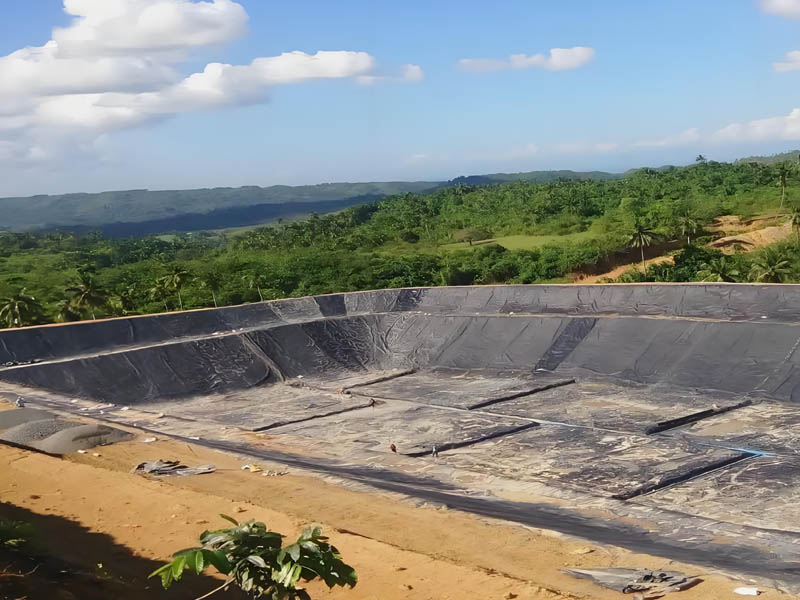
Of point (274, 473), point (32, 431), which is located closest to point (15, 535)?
point (274, 473)

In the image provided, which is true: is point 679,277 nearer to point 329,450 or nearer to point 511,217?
point 511,217

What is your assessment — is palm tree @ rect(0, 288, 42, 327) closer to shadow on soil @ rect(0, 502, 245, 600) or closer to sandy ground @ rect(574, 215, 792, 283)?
sandy ground @ rect(574, 215, 792, 283)

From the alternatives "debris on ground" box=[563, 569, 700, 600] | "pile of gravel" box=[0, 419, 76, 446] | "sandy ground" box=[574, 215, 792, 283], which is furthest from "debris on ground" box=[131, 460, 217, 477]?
"sandy ground" box=[574, 215, 792, 283]

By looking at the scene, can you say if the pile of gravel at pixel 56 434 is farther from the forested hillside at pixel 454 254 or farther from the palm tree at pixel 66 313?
the palm tree at pixel 66 313

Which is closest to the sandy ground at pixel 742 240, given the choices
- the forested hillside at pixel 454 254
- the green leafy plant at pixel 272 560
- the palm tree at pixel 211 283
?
the forested hillside at pixel 454 254

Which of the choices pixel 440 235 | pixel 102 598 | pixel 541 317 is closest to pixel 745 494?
pixel 102 598
